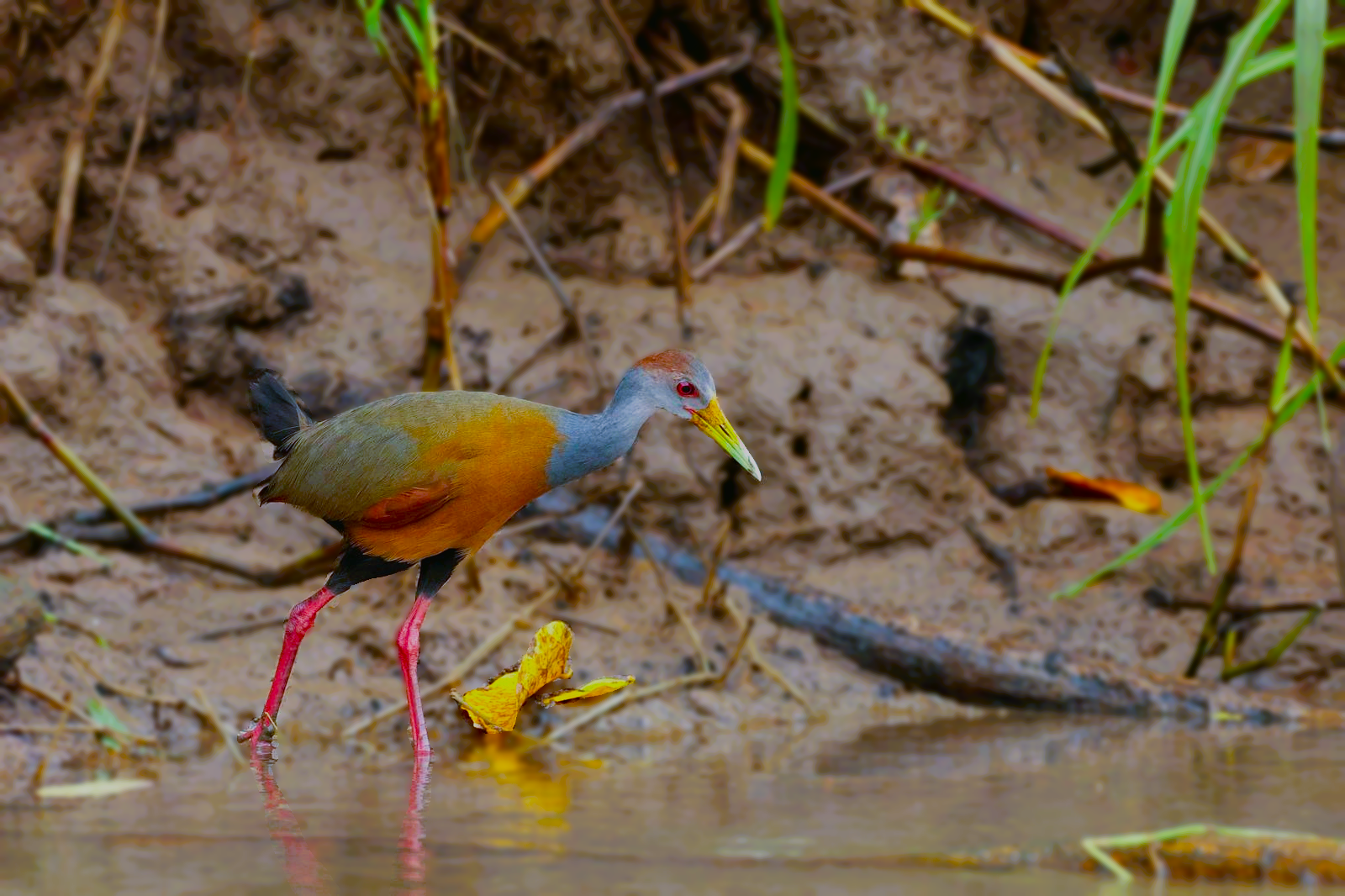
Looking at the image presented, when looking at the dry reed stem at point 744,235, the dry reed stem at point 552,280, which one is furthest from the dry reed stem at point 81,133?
the dry reed stem at point 744,235

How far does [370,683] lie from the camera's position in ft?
11.6

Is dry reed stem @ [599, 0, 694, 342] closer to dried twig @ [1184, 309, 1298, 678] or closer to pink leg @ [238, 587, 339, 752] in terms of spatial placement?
dried twig @ [1184, 309, 1298, 678]

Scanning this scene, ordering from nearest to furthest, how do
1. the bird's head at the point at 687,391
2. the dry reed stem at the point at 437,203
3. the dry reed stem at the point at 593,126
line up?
1. the bird's head at the point at 687,391
2. the dry reed stem at the point at 437,203
3. the dry reed stem at the point at 593,126

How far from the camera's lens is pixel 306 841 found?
1181 millimetres

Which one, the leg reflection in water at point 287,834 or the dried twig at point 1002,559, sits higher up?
the dried twig at point 1002,559

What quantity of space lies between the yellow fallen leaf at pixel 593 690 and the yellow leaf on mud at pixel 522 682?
0.05 feet

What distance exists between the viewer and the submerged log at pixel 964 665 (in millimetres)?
3688

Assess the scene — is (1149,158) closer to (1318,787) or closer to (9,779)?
(1318,787)

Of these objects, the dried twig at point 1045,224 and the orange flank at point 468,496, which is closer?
the orange flank at point 468,496

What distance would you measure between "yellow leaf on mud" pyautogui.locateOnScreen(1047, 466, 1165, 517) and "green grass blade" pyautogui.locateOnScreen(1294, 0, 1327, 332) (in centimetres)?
174

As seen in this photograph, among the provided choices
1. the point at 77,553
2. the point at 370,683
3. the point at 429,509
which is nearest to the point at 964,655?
the point at 370,683

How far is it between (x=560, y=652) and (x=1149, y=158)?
861 millimetres

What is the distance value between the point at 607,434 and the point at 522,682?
18 centimetres

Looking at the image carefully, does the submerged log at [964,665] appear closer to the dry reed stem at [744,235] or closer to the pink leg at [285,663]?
the dry reed stem at [744,235]
